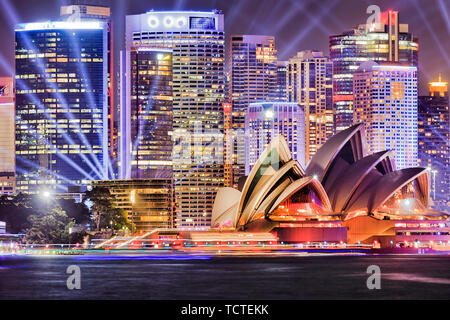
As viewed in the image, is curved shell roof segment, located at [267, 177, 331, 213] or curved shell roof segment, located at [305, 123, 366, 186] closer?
curved shell roof segment, located at [267, 177, 331, 213]

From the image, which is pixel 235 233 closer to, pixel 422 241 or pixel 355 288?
pixel 422 241

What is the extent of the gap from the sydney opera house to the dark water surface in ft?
102

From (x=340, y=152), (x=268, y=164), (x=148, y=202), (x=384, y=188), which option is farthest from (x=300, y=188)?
(x=148, y=202)

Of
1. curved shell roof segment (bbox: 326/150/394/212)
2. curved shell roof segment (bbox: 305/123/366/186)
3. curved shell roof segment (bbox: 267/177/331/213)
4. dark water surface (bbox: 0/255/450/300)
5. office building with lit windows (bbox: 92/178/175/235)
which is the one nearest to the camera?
dark water surface (bbox: 0/255/450/300)

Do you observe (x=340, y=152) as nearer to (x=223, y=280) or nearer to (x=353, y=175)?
Answer: (x=353, y=175)

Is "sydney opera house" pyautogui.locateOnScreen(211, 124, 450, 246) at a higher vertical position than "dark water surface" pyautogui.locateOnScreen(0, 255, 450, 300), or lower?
higher

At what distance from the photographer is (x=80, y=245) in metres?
107

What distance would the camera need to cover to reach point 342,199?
12425 centimetres

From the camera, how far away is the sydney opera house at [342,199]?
122 metres

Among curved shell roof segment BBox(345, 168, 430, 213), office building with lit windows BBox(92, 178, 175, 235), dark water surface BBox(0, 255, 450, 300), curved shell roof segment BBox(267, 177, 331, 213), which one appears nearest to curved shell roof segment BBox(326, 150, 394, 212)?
curved shell roof segment BBox(345, 168, 430, 213)

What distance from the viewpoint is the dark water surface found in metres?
57.1

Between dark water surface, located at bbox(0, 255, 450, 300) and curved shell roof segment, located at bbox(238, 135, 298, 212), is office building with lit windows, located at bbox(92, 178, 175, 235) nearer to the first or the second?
curved shell roof segment, located at bbox(238, 135, 298, 212)
